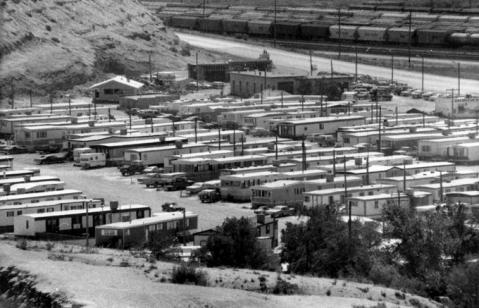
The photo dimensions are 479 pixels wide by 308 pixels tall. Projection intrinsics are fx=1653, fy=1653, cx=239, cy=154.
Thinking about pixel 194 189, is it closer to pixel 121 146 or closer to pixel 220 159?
pixel 220 159

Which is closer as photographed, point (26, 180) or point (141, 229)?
point (141, 229)

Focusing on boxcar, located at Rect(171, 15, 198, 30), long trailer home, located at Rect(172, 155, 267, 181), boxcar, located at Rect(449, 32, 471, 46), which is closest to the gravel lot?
long trailer home, located at Rect(172, 155, 267, 181)

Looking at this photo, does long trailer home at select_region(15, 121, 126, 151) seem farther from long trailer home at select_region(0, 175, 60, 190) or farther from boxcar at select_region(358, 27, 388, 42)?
boxcar at select_region(358, 27, 388, 42)

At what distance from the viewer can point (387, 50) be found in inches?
1695

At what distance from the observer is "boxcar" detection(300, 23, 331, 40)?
47094 mm

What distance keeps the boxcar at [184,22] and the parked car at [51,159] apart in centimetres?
2521

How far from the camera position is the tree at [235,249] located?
553 inches

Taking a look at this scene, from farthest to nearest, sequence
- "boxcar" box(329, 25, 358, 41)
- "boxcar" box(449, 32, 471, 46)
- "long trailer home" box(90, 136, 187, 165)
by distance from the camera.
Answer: "boxcar" box(329, 25, 358, 41), "boxcar" box(449, 32, 471, 46), "long trailer home" box(90, 136, 187, 165)

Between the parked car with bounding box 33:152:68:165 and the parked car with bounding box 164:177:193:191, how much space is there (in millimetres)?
3449

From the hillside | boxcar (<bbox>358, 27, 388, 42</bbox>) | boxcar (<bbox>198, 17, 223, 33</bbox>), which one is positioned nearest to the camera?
the hillside

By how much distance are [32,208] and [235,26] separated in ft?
105

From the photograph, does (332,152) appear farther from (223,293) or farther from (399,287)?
(223,293)

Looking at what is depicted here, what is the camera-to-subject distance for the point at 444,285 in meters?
13.6

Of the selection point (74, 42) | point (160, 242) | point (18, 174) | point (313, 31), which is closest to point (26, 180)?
point (18, 174)
